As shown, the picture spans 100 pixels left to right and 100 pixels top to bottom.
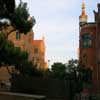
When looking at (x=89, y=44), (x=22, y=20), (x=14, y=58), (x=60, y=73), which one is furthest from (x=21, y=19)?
(x=60, y=73)

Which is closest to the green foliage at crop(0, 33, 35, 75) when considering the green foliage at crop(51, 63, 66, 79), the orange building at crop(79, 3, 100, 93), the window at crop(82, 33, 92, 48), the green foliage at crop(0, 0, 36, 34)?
the green foliage at crop(51, 63, 66, 79)

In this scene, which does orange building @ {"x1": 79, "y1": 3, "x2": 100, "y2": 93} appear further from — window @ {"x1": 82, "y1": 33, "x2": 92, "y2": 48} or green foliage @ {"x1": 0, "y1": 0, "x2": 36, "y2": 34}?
green foliage @ {"x1": 0, "y1": 0, "x2": 36, "y2": 34}

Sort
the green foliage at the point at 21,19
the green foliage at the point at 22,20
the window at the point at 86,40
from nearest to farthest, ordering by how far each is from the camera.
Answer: the green foliage at the point at 21,19
the green foliage at the point at 22,20
the window at the point at 86,40

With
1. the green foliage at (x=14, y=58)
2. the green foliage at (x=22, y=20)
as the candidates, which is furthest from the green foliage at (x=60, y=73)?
the green foliage at (x=22, y=20)

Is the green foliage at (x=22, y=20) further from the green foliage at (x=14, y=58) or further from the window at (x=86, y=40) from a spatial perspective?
the window at (x=86, y=40)

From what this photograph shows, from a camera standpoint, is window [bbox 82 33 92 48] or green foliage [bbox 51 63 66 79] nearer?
window [bbox 82 33 92 48]

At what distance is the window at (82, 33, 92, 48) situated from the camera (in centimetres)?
3928

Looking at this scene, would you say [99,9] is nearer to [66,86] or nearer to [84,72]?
[84,72]

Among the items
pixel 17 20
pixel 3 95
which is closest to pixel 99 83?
pixel 17 20

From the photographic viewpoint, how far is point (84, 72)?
36.8 metres

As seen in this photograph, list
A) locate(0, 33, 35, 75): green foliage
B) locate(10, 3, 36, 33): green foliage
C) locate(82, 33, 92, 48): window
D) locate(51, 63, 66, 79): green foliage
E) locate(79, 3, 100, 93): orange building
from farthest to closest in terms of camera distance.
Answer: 1. locate(51, 63, 66, 79): green foliage
2. locate(82, 33, 92, 48): window
3. locate(79, 3, 100, 93): orange building
4. locate(0, 33, 35, 75): green foliage
5. locate(10, 3, 36, 33): green foliage

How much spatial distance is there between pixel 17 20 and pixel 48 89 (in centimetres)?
634

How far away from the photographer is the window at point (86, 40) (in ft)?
129

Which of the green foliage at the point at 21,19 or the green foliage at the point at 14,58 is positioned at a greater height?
the green foliage at the point at 21,19
